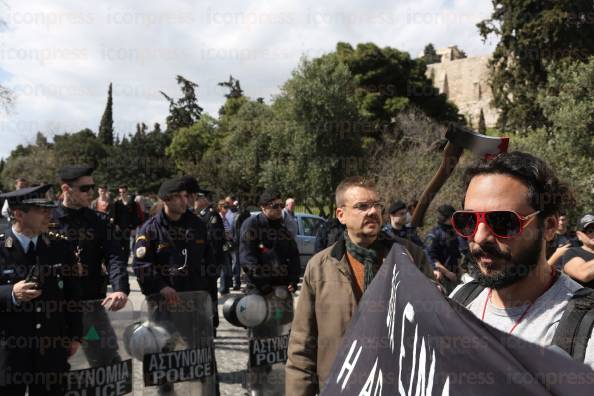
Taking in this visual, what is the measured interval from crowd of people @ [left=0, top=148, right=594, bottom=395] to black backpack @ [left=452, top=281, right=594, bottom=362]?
0.04ft

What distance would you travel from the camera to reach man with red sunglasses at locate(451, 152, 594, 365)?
1732mm

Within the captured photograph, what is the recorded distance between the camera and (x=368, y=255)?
3.54 meters

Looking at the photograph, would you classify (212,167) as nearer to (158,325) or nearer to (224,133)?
(224,133)

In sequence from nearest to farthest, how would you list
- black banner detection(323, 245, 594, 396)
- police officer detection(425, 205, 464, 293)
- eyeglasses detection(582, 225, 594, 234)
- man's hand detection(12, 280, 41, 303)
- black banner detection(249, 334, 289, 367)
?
black banner detection(323, 245, 594, 396) < man's hand detection(12, 280, 41, 303) < eyeglasses detection(582, 225, 594, 234) < black banner detection(249, 334, 289, 367) < police officer detection(425, 205, 464, 293)

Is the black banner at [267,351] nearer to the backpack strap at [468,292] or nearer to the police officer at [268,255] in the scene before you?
the police officer at [268,255]

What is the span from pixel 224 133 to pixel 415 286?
2206 inches

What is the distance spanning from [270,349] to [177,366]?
1.35m

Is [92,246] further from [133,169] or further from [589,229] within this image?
[133,169]

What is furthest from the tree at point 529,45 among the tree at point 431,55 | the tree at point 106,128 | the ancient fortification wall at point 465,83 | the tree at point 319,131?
the tree at point 431,55

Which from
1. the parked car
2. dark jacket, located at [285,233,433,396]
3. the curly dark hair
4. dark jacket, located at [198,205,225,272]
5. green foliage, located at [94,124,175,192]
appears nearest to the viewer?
the curly dark hair

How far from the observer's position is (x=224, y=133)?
56.7 meters

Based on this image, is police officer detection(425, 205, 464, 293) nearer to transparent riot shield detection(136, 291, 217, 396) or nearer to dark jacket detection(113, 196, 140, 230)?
transparent riot shield detection(136, 291, 217, 396)

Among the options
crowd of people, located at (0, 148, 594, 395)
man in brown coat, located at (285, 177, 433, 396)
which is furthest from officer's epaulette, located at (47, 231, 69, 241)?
man in brown coat, located at (285, 177, 433, 396)

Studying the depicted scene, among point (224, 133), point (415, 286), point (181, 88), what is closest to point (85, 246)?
point (415, 286)
